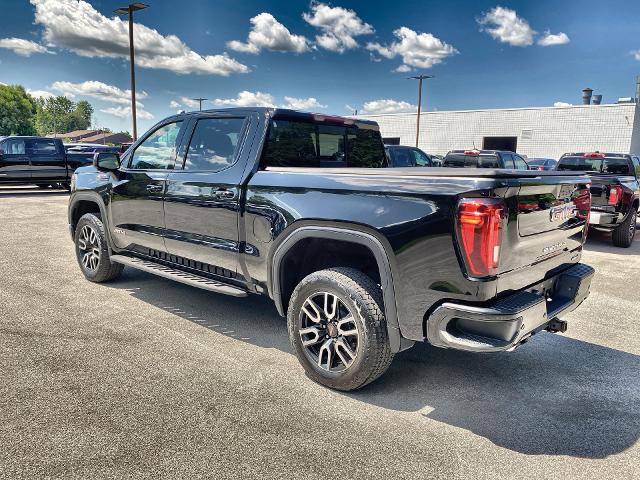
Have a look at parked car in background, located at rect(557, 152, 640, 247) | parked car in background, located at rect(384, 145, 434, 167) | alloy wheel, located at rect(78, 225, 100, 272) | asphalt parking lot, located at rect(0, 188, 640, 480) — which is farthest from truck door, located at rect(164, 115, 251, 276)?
parked car in background, located at rect(384, 145, 434, 167)

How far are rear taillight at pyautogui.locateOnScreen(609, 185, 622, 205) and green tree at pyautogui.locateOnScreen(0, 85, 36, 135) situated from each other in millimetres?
99672

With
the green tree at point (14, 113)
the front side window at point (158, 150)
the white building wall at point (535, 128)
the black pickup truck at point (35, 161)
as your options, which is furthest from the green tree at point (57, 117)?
the front side window at point (158, 150)

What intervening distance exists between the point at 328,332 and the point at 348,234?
702 millimetres

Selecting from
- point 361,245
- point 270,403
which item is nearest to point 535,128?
point 361,245

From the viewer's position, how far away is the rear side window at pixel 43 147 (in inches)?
635

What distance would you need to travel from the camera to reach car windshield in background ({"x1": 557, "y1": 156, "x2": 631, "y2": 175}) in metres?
9.86

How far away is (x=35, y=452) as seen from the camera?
2.60 meters

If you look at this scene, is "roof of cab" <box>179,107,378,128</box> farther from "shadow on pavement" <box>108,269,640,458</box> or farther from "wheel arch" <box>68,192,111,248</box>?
"shadow on pavement" <box>108,269,640,458</box>

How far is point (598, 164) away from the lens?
10.1 metres

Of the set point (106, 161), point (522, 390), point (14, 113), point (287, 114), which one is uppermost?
point (14, 113)

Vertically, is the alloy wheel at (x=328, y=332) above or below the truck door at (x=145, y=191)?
below

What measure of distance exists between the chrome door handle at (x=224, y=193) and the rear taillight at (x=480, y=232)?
190cm

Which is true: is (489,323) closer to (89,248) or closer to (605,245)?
(89,248)

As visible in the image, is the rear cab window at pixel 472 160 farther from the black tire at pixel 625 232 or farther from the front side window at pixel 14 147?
the front side window at pixel 14 147
